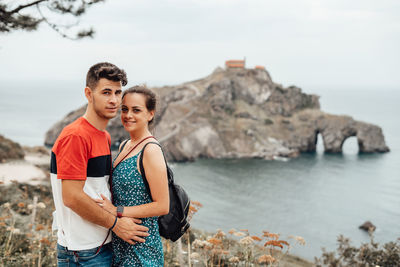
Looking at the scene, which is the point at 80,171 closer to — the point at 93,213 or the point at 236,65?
the point at 93,213

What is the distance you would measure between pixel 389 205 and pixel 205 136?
37.5 metres

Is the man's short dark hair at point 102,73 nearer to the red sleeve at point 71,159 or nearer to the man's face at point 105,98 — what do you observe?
the man's face at point 105,98

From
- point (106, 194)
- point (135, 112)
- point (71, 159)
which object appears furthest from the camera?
point (135, 112)

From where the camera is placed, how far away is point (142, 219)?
108 inches

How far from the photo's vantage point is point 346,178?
61.9 meters

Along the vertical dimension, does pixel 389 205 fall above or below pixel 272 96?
below

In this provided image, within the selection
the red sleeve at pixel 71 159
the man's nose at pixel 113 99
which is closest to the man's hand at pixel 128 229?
the red sleeve at pixel 71 159

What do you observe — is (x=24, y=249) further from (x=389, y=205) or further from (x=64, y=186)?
(x=389, y=205)

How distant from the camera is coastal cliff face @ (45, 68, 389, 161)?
75.1 m

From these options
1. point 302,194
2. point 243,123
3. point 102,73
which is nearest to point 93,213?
point 102,73

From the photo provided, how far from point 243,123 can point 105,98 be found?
79509 millimetres

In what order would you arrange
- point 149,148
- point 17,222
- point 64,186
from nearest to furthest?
1. point 64,186
2. point 149,148
3. point 17,222

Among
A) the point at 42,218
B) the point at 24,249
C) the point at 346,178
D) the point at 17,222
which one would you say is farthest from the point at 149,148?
the point at 346,178

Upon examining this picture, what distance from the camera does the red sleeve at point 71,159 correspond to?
2.40 metres
